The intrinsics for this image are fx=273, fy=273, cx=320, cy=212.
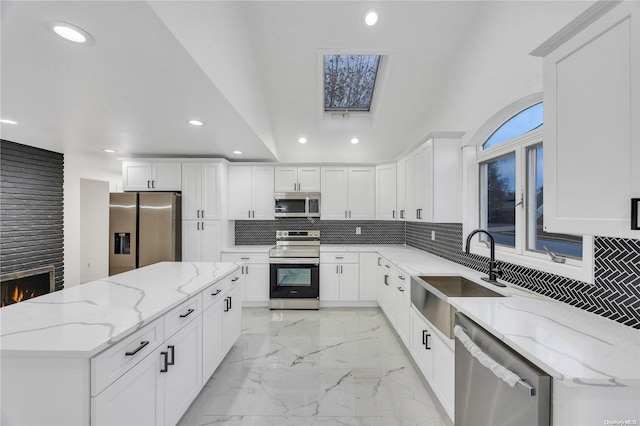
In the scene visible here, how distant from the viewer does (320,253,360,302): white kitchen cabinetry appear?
4164 millimetres

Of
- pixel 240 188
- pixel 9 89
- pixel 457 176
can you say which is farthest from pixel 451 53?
pixel 9 89

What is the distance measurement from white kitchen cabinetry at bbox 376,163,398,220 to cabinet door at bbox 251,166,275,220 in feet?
5.67

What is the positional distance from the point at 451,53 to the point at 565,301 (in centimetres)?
268

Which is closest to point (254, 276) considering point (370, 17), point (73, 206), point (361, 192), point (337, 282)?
point (337, 282)

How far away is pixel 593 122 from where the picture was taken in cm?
110

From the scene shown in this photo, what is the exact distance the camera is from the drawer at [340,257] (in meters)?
4.18

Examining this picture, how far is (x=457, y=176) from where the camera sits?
2803 mm

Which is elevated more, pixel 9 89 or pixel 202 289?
pixel 9 89

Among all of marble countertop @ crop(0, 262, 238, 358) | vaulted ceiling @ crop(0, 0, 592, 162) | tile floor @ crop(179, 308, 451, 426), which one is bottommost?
tile floor @ crop(179, 308, 451, 426)

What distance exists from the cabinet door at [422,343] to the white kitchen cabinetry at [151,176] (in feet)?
12.1

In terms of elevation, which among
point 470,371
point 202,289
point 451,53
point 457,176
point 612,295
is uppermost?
point 451,53

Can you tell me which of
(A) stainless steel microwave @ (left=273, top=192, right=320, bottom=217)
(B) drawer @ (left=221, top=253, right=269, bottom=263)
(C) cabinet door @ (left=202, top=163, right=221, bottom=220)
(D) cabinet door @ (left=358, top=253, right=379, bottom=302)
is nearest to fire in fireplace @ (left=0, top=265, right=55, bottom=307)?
(C) cabinet door @ (left=202, top=163, right=221, bottom=220)

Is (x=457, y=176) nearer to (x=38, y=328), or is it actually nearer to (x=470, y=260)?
(x=470, y=260)

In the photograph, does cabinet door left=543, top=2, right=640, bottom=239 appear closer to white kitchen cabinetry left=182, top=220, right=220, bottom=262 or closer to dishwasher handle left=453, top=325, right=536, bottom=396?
dishwasher handle left=453, top=325, right=536, bottom=396
